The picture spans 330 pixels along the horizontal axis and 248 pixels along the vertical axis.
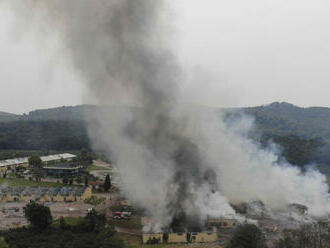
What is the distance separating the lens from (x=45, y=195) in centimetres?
4797

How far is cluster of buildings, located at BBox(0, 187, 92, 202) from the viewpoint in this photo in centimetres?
4766

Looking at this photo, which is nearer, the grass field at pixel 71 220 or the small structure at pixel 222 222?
the small structure at pixel 222 222

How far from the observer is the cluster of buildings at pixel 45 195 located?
1876 inches

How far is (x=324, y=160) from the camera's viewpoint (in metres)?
80.5

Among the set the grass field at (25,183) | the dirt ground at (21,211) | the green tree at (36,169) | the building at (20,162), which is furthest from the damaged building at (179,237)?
the building at (20,162)

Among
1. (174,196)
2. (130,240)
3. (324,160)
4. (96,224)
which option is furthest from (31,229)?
(324,160)

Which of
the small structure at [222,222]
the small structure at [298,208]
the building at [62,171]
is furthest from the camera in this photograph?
the building at [62,171]

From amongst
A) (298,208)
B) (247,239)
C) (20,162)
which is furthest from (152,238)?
(20,162)

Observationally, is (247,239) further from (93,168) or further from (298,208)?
(93,168)

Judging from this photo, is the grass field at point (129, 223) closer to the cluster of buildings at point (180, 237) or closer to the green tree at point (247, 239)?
the cluster of buildings at point (180, 237)

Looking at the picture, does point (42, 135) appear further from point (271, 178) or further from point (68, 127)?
point (271, 178)

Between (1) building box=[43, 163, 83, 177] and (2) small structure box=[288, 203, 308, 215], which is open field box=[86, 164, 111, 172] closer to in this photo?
(1) building box=[43, 163, 83, 177]

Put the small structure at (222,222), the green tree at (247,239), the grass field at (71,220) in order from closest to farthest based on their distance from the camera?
1. the green tree at (247,239)
2. the small structure at (222,222)
3. the grass field at (71,220)

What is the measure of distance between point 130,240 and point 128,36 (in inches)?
740
